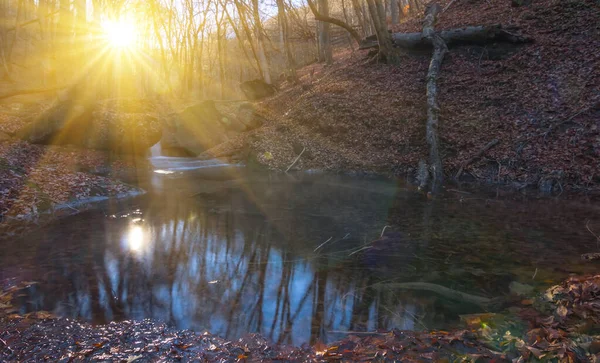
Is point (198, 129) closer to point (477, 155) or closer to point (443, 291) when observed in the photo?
point (477, 155)

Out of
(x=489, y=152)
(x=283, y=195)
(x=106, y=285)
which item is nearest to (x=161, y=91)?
(x=283, y=195)

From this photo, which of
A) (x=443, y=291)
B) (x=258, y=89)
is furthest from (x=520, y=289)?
(x=258, y=89)

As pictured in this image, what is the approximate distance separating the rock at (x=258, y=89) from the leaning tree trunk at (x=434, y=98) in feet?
37.8

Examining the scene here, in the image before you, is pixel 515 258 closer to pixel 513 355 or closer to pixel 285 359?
pixel 513 355

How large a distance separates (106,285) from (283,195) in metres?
6.68

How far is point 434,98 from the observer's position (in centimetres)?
1407

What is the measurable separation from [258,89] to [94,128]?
517 inches

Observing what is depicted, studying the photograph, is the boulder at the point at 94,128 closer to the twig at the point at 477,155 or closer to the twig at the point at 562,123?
the twig at the point at 477,155

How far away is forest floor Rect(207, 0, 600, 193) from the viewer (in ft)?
36.9

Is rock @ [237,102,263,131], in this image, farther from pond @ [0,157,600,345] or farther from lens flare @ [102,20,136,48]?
lens flare @ [102,20,136,48]

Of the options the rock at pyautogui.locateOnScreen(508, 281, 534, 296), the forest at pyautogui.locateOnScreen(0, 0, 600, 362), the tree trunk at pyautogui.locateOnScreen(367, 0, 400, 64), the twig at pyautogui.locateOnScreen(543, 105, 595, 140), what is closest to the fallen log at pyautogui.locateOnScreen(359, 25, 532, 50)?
the forest at pyautogui.locateOnScreen(0, 0, 600, 362)

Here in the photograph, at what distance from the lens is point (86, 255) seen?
628 centimetres

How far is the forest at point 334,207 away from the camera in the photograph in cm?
396

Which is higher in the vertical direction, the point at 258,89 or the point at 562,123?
the point at 258,89
